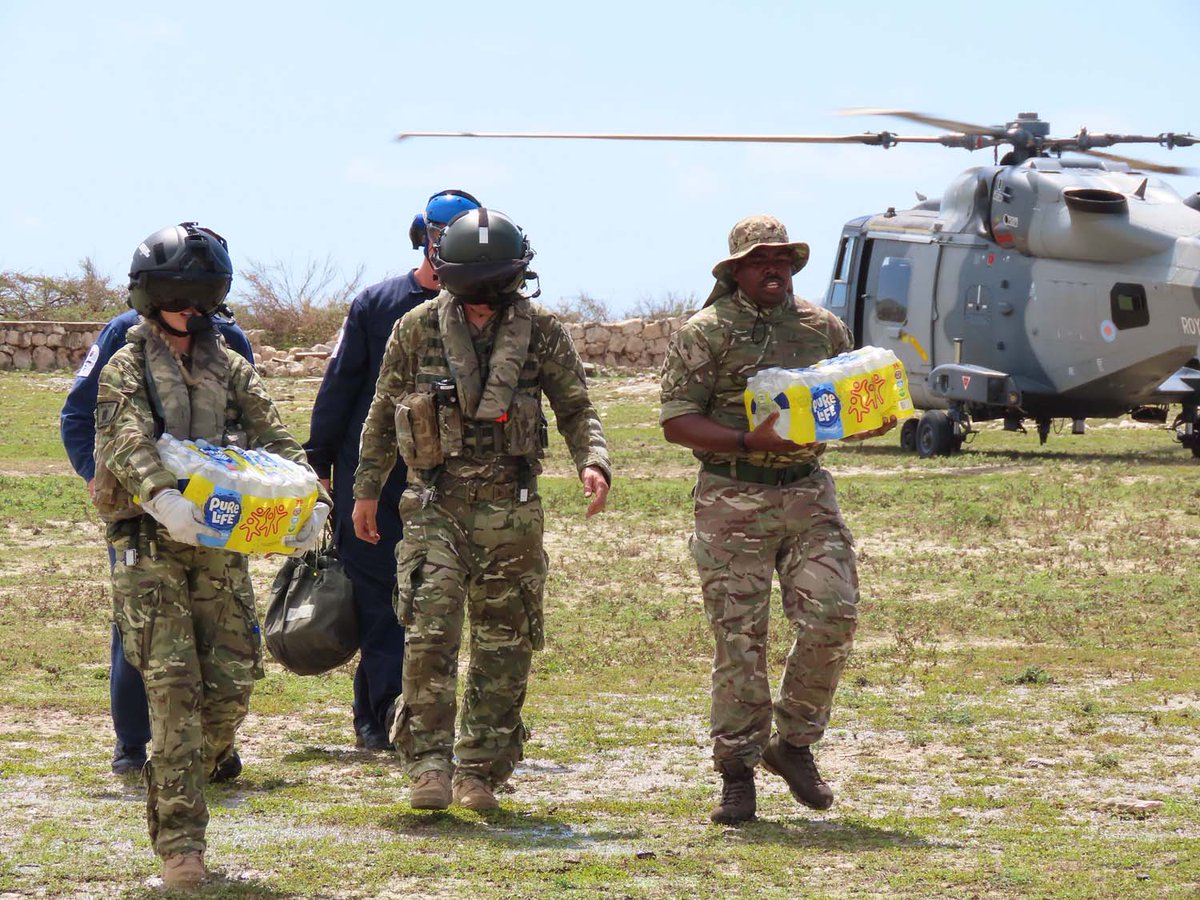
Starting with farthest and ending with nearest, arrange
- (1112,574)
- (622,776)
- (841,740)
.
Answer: (1112,574) → (841,740) → (622,776)

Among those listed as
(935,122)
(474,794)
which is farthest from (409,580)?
(935,122)

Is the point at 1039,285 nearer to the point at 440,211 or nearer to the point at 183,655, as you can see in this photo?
the point at 440,211

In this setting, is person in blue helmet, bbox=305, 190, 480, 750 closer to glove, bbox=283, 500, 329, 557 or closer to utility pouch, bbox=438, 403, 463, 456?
utility pouch, bbox=438, 403, 463, 456

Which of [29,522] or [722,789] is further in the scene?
[29,522]

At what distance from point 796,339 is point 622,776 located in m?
1.81

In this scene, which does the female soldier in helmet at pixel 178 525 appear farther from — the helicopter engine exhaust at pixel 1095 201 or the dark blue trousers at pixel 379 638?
the helicopter engine exhaust at pixel 1095 201

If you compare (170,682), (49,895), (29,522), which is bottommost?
(29,522)

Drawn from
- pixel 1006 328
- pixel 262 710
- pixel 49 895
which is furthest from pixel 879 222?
pixel 49 895

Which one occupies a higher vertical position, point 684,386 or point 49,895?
point 684,386

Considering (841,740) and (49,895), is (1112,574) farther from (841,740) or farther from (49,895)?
(49,895)

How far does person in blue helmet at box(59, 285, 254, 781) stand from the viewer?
6594mm

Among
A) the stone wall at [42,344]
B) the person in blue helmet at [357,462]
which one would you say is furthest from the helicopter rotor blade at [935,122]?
the stone wall at [42,344]

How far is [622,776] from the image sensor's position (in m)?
7.07

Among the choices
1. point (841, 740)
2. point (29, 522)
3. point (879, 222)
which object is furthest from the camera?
point (879, 222)
